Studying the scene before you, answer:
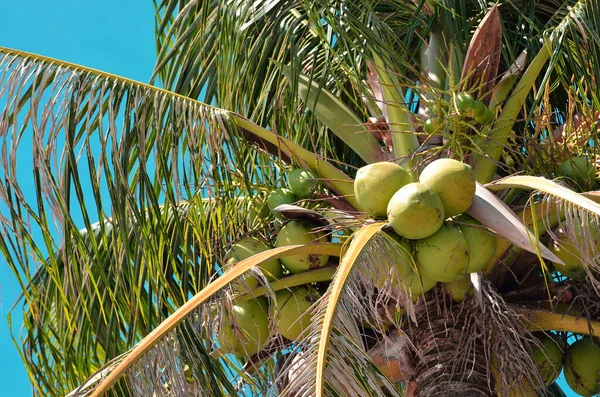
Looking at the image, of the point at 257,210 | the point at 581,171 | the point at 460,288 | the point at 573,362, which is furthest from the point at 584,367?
the point at 257,210

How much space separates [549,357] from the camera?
3504 millimetres

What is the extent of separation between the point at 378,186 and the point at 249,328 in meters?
0.67

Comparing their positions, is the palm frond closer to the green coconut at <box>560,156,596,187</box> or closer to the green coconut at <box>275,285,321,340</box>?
the green coconut at <box>275,285,321,340</box>

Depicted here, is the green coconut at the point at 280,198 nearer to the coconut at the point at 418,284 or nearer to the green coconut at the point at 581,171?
the coconut at the point at 418,284

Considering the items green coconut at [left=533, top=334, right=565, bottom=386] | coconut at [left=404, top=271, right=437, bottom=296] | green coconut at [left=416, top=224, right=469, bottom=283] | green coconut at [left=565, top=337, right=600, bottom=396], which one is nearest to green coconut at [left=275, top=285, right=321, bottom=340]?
coconut at [left=404, top=271, right=437, bottom=296]

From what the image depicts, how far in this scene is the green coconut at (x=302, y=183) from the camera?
11.4 feet

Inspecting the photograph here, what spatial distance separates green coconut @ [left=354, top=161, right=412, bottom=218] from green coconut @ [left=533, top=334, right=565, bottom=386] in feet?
2.64

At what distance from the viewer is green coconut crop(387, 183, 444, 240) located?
9.64 ft

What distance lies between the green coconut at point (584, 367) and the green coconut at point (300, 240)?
0.94 m

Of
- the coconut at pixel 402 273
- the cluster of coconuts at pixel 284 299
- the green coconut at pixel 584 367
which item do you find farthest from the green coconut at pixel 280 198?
the green coconut at pixel 584 367

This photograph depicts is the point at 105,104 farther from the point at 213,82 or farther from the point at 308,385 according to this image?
the point at 308,385

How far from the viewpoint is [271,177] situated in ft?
13.3

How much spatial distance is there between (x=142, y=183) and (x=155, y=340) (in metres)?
0.84

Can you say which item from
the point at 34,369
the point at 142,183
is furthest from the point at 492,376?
the point at 34,369
